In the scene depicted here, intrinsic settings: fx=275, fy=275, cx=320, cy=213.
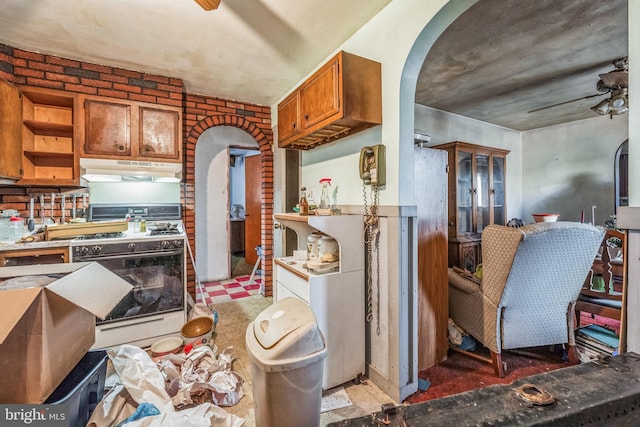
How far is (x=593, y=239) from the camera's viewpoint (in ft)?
5.84

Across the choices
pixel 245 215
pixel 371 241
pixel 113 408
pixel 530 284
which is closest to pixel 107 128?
pixel 113 408

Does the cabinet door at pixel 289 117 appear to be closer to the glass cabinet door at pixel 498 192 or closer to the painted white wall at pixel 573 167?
the glass cabinet door at pixel 498 192

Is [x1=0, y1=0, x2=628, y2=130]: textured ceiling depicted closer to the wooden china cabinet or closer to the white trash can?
the wooden china cabinet

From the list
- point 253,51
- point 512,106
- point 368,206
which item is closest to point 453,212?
point 512,106

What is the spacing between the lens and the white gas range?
2203 millimetres

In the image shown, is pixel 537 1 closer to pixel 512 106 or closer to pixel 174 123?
pixel 512 106

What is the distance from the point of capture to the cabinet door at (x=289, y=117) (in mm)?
2266

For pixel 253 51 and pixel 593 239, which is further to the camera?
pixel 253 51

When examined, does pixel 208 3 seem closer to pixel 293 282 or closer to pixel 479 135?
pixel 293 282

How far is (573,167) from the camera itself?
4352 mm

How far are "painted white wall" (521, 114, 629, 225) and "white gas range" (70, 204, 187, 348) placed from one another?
218 inches

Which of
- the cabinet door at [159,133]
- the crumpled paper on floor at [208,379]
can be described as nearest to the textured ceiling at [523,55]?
the cabinet door at [159,133]

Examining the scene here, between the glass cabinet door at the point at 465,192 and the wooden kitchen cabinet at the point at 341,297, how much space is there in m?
2.48

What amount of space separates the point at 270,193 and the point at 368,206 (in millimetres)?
2013
